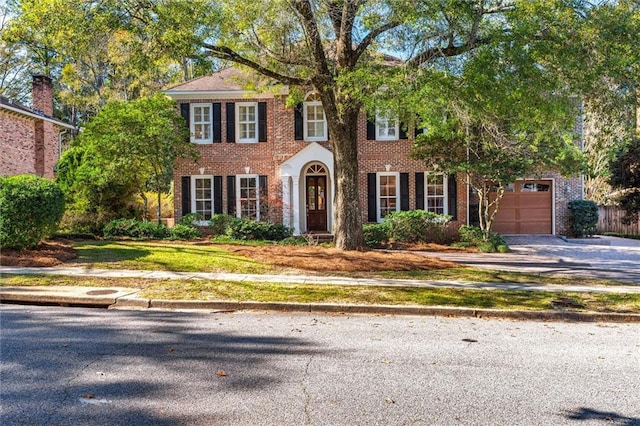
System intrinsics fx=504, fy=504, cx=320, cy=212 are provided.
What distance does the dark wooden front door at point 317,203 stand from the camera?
21.4m

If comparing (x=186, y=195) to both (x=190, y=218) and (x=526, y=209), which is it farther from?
(x=526, y=209)

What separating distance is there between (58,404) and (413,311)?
5.60m

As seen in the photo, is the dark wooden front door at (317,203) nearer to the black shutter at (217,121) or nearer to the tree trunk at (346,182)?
the black shutter at (217,121)

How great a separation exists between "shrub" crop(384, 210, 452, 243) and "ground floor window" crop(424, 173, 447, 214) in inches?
59.1

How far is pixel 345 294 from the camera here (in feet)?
30.1

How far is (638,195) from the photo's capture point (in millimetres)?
24531

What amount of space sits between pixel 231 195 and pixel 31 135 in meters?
10.3

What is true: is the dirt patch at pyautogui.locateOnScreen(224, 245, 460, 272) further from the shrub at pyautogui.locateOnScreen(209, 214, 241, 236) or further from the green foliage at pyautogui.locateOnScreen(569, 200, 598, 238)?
the green foliage at pyautogui.locateOnScreen(569, 200, 598, 238)

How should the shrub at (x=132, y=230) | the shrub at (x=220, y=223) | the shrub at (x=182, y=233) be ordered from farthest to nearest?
the shrub at (x=220, y=223) < the shrub at (x=182, y=233) < the shrub at (x=132, y=230)

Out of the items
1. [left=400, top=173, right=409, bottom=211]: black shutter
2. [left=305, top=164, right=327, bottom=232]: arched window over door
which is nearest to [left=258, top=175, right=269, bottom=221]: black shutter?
[left=305, top=164, right=327, bottom=232]: arched window over door

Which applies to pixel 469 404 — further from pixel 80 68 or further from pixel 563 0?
pixel 80 68

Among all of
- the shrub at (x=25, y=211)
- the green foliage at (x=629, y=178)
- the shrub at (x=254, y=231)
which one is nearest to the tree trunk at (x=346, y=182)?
the shrub at (x=254, y=231)

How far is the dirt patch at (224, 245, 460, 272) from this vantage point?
39.9 feet

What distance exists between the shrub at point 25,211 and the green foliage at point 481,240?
1288cm
